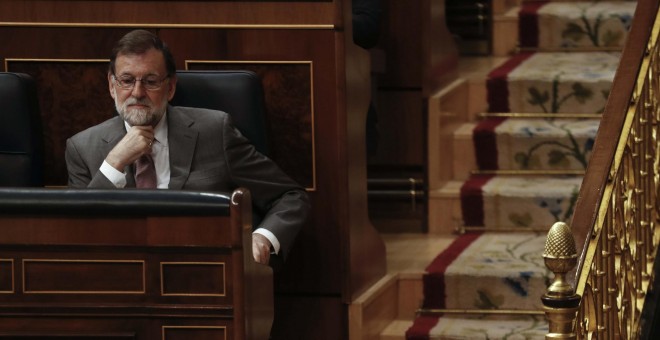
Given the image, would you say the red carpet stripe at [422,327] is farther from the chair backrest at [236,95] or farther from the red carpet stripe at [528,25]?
the red carpet stripe at [528,25]

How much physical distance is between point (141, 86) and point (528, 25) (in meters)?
2.45

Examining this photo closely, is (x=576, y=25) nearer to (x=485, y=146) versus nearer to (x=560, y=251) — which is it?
(x=485, y=146)

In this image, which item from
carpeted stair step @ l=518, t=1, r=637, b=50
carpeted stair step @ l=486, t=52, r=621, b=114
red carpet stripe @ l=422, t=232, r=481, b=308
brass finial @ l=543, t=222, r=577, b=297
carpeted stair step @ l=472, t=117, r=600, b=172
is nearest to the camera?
brass finial @ l=543, t=222, r=577, b=297

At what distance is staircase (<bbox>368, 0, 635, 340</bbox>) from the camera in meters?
4.39

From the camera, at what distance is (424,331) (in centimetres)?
426

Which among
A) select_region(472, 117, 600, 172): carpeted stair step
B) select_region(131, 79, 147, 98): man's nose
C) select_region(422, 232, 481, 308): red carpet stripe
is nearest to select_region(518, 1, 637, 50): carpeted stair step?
select_region(472, 117, 600, 172): carpeted stair step

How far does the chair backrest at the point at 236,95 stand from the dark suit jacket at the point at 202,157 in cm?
7

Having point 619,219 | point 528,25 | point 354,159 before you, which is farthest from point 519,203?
point 619,219

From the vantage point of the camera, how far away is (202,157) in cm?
367

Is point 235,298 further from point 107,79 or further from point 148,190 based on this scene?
point 107,79

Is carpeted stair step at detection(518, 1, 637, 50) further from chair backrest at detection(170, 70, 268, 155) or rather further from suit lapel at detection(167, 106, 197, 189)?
suit lapel at detection(167, 106, 197, 189)

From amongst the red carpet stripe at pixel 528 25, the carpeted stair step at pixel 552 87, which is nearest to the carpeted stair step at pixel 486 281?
the carpeted stair step at pixel 552 87

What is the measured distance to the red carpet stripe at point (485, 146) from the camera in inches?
200

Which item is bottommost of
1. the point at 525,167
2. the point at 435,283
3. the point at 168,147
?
the point at 435,283
